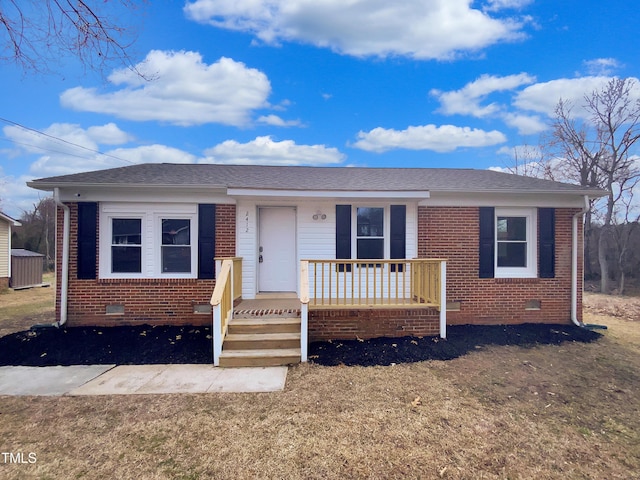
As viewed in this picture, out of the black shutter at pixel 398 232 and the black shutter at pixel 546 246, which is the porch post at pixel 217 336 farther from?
the black shutter at pixel 546 246

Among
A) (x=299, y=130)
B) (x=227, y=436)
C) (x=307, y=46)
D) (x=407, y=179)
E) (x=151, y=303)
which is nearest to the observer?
(x=227, y=436)

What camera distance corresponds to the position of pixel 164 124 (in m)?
16.7

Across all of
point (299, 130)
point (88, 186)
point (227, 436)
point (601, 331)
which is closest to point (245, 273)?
point (88, 186)

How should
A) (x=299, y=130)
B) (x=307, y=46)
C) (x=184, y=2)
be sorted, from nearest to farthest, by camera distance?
(x=184, y=2)
(x=307, y=46)
(x=299, y=130)

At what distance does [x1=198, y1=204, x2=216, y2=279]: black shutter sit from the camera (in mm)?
6801

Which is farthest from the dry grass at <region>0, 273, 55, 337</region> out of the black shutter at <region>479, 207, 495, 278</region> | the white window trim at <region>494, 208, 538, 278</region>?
the white window trim at <region>494, 208, 538, 278</region>

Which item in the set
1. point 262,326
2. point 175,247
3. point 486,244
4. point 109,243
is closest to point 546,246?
point 486,244

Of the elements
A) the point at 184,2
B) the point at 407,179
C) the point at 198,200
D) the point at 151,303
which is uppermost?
the point at 184,2

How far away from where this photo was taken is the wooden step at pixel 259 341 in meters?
5.30

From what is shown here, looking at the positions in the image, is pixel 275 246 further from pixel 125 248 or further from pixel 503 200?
pixel 503 200

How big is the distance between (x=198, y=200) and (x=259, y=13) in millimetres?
4095

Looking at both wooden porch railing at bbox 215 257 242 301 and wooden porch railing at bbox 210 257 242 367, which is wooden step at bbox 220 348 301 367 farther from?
wooden porch railing at bbox 215 257 242 301

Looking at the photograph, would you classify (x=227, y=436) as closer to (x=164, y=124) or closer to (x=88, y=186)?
(x=88, y=186)

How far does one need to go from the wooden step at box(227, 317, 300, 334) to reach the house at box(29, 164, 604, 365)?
714mm
